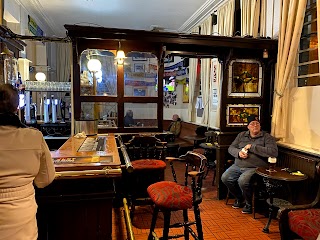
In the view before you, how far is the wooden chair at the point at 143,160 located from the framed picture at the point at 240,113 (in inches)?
45.3

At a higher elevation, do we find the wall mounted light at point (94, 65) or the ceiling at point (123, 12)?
the ceiling at point (123, 12)

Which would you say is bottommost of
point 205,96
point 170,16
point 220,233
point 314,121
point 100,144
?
point 220,233

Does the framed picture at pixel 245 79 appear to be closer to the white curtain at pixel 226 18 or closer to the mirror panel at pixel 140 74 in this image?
the mirror panel at pixel 140 74

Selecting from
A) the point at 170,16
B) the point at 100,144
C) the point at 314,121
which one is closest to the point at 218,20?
the point at 170,16

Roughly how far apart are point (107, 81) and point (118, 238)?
2.32 metres

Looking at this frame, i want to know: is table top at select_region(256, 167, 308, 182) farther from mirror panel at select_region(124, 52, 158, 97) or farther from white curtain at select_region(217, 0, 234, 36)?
white curtain at select_region(217, 0, 234, 36)

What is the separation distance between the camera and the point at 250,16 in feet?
15.4

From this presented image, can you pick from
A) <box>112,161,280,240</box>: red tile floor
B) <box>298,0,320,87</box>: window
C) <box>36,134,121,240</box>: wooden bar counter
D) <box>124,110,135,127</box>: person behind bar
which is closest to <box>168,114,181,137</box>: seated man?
<box>124,110,135,127</box>: person behind bar

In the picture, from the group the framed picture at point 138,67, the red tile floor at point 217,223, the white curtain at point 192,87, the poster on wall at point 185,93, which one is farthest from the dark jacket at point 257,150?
the poster on wall at point 185,93

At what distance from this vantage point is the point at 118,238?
117 inches

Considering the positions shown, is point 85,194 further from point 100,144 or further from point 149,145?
point 149,145

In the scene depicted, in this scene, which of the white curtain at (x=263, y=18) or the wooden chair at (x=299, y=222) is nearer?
the wooden chair at (x=299, y=222)

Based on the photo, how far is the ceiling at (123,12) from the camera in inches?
242

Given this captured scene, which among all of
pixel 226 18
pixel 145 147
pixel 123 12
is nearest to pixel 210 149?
pixel 145 147
